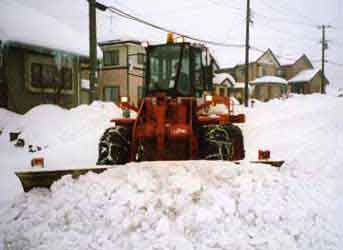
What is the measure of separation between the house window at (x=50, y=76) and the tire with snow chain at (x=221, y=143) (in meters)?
11.1

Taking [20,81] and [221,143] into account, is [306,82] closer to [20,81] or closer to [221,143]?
[20,81]

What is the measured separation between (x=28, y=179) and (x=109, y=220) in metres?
1.44

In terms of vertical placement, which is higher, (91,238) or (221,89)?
(221,89)

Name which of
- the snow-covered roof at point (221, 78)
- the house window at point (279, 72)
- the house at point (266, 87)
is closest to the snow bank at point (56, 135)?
the snow-covered roof at point (221, 78)

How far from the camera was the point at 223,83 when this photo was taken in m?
35.2

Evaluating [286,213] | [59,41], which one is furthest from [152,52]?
[59,41]

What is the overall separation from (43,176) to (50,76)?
1191 centimetres

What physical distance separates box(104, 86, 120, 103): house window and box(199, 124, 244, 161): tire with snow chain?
64.3 ft

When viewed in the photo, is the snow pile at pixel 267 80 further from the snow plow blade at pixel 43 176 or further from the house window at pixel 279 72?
the snow plow blade at pixel 43 176

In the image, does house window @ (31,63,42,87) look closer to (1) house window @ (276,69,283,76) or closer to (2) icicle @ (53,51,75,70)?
(2) icicle @ (53,51,75,70)

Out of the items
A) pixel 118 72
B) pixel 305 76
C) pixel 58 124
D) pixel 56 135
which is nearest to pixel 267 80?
pixel 305 76

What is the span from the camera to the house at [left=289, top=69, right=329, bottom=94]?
140ft

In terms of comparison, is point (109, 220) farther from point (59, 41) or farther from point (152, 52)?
point (59, 41)

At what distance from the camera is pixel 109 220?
12.1 ft
